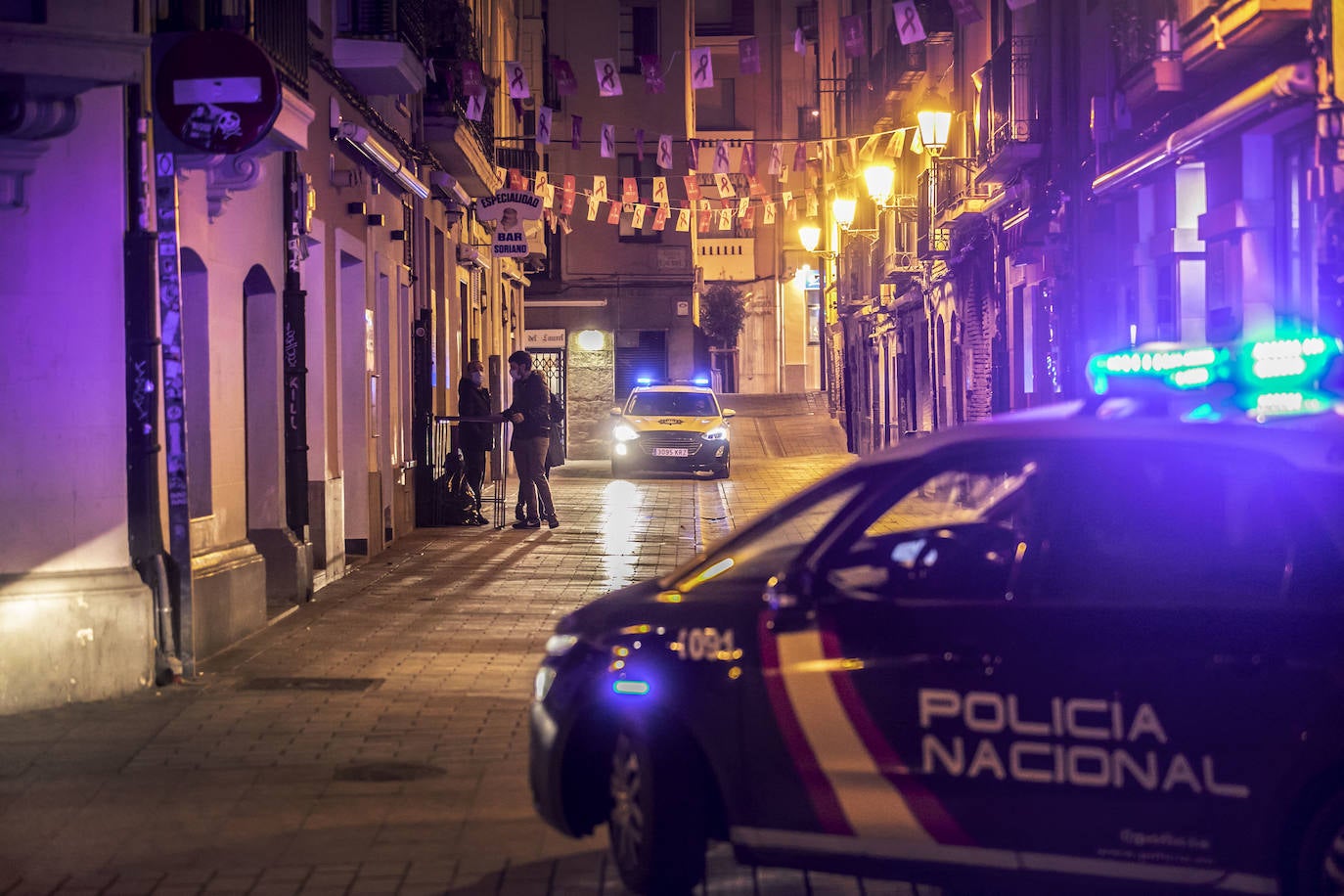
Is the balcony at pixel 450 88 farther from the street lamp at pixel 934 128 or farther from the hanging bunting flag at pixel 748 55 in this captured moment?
the street lamp at pixel 934 128

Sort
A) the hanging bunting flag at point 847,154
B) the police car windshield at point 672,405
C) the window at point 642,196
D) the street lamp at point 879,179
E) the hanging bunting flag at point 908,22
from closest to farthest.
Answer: the hanging bunting flag at point 908,22, the street lamp at point 879,179, the police car windshield at point 672,405, the hanging bunting flag at point 847,154, the window at point 642,196

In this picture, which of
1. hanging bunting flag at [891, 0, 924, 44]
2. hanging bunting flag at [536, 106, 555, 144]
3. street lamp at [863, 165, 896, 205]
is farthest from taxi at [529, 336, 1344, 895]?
street lamp at [863, 165, 896, 205]

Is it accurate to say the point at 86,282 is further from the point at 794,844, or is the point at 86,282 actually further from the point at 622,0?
the point at 622,0

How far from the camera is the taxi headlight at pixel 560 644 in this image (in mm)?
5695

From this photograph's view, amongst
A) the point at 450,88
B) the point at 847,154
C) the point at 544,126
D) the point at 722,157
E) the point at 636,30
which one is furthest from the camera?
the point at 636,30

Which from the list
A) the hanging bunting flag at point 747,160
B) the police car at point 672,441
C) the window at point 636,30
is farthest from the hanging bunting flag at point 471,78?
the window at point 636,30

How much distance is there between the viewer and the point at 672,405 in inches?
1344

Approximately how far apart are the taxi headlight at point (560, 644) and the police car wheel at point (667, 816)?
0.40 m

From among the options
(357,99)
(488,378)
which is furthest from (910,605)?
(488,378)

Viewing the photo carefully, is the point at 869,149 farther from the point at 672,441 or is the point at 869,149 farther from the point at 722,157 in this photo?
the point at 672,441

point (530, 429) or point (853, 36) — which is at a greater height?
point (853, 36)

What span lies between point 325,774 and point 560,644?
2202 millimetres

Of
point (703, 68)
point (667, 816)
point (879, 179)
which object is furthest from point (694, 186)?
point (667, 816)

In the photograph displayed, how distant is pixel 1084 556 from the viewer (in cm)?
513
